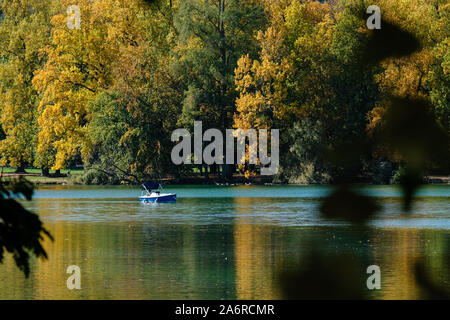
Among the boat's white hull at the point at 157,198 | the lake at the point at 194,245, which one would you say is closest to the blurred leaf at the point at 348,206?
the lake at the point at 194,245

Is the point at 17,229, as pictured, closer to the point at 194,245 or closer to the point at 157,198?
the point at 194,245

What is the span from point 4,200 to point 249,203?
34600mm

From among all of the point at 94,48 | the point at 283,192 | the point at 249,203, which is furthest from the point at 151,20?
the point at 249,203

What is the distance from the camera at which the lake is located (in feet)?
45.2

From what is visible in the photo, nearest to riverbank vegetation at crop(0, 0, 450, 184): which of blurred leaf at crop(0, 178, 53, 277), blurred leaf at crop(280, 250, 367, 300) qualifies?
blurred leaf at crop(0, 178, 53, 277)

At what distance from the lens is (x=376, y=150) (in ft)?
3.47

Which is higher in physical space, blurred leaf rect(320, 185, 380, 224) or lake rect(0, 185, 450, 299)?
blurred leaf rect(320, 185, 380, 224)

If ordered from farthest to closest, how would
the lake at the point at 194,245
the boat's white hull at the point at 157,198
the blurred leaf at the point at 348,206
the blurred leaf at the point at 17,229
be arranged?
the boat's white hull at the point at 157,198, the lake at the point at 194,245, the blurred leaf at the point at 17,229, the blurred leaf at the point at 348,206

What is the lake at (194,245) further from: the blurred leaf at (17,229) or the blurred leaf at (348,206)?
the blurred leaf at (17,229)

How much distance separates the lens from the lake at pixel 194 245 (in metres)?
13.8

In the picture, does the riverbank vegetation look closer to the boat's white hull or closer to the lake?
the lake

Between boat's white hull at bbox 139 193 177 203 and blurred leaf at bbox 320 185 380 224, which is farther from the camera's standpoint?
boat's white hull at bbox 139 193 177 203

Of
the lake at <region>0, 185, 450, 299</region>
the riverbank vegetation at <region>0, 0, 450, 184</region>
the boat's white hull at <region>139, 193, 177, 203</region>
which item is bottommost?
the lake at <region>0, 185, 450, 299</region>

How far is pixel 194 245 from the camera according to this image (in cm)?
2141
